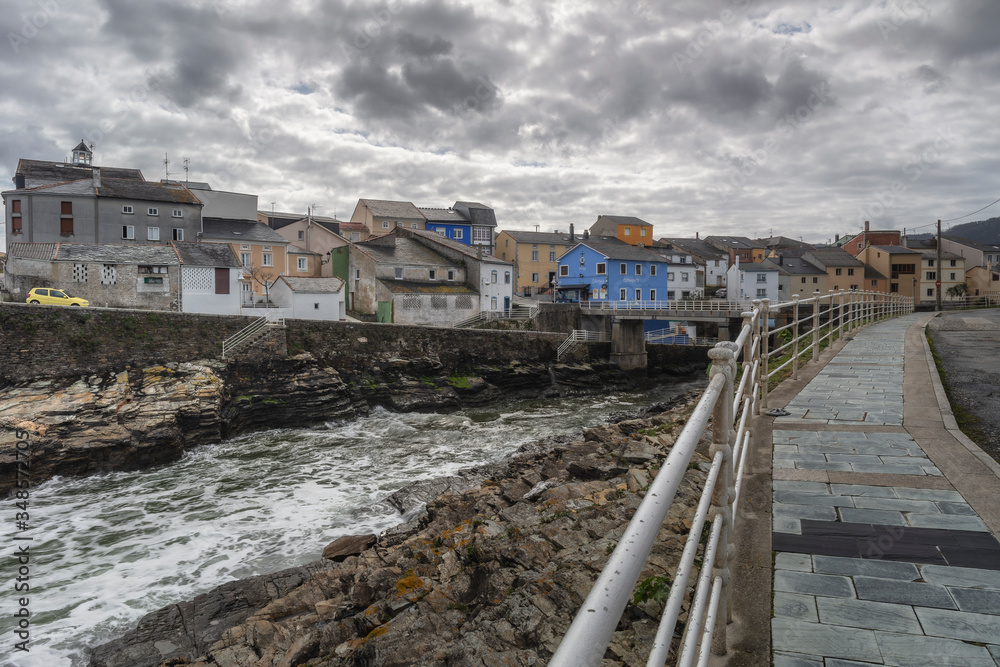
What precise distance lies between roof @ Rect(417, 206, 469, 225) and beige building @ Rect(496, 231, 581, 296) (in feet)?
19.9

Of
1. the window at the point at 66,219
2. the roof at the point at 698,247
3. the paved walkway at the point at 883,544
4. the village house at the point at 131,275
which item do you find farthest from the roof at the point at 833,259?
the window at the point at 66,219

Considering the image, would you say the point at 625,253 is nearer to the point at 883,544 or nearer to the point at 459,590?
the point at 459,590

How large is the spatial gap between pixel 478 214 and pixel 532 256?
9617 millimetres

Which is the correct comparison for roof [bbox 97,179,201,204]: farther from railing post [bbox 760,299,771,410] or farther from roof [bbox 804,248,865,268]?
roof [bbox 804,248,865,268]

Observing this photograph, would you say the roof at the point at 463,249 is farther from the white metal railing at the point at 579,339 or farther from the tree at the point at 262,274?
the tree at the point at 262,274

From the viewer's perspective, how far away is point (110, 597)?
927 cm

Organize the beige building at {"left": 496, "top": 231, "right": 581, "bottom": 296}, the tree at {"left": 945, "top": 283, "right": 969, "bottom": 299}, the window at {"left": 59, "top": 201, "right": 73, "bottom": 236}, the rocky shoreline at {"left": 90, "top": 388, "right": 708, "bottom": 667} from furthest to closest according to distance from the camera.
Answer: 1. the beige building at {"left": 496, "top": 231, "right": 581, "bottom": 296}
2. the tree at {"left": 945, "top": 283, "right": 969, "bottom": 299}
3. the window at {"left": 59, "top": 201, "right": 73, "bottom": 236}
4. the rocky shoreline at {"left": 90, "top": 388, "right": 708, "bottom": 667}

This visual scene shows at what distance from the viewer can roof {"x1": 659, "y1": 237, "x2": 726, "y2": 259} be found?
65.4 meters

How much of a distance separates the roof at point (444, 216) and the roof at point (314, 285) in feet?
91.9

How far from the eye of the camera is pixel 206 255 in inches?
1289

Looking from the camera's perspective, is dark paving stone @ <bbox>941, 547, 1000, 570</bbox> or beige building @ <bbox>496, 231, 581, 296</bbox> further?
beige building @ <bbox>496, 231, 581, 296</bbox>

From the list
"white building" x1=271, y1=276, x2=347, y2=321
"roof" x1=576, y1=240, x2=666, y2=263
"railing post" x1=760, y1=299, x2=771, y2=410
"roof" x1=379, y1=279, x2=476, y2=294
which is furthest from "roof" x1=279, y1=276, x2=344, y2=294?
"railing post" x1=760, y1=299, x2=771, y2=410

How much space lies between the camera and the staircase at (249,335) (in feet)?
79.5

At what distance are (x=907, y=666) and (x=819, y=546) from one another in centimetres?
112
